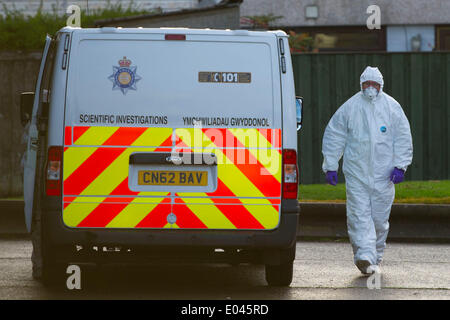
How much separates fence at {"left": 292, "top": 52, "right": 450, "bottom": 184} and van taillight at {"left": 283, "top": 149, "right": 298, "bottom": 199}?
23.7ft

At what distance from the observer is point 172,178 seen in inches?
305

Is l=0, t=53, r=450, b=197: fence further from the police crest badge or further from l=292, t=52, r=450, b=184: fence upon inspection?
the police crest badge

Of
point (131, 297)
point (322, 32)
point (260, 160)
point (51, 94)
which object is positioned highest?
point (322, 32)

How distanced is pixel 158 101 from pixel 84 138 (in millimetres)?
608

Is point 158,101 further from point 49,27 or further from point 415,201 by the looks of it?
point 49,27

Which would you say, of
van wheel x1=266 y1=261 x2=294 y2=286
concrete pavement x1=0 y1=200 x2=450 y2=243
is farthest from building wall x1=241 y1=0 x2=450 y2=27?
van wheel x1=266 y1=261 x2=294 y2=286

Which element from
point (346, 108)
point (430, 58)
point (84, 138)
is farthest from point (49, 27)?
point (84, 138)

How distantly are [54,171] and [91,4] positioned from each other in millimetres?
14091

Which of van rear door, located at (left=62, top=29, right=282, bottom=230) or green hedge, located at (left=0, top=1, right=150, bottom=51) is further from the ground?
green hedge, located at (left=0, top=1, right=150, bottom=51)

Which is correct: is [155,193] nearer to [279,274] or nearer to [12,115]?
[279,274]

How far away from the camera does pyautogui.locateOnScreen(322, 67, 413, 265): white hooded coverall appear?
9.51 m

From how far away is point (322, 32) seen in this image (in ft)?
64.7

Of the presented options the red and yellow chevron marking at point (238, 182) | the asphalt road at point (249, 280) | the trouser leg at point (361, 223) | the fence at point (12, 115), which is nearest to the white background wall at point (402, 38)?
the fence at point (12, 115)

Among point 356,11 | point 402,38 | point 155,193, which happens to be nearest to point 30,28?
point 356,11
